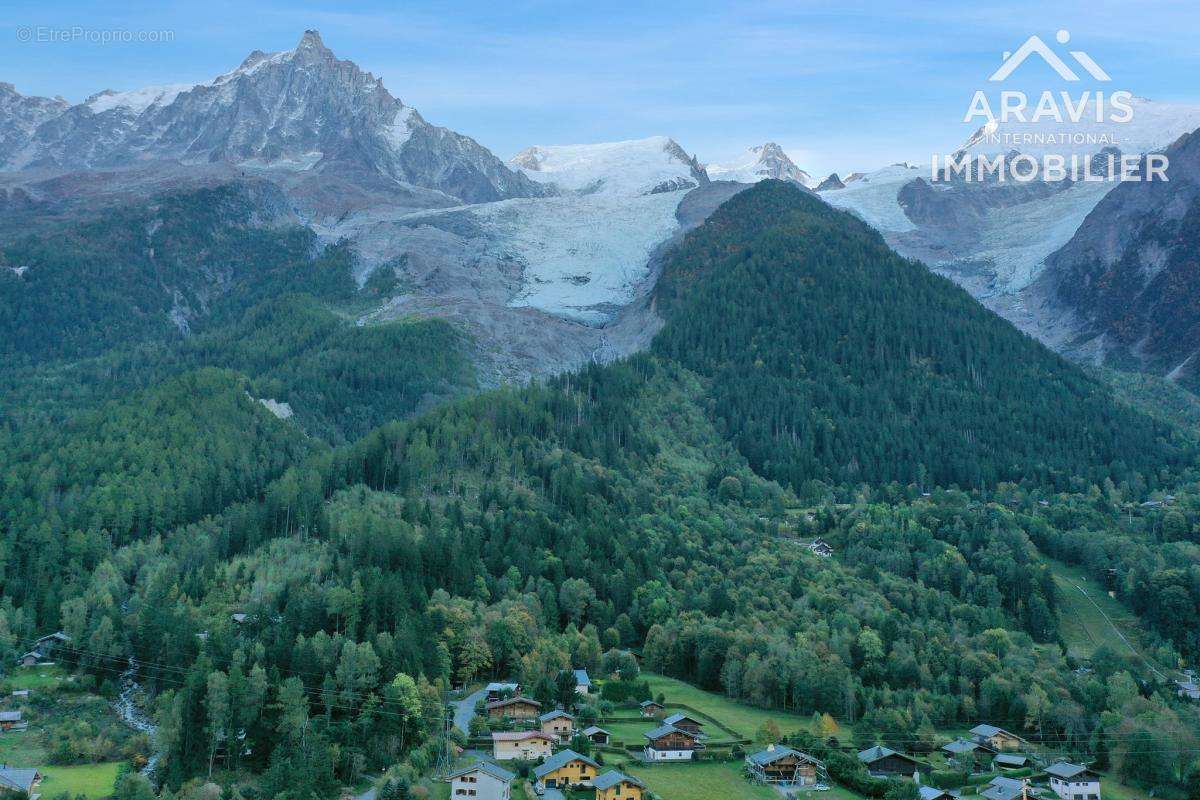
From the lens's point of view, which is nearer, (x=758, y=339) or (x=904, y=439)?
(x=904, y=439)

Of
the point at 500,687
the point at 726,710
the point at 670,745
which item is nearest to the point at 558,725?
the point at 670,745

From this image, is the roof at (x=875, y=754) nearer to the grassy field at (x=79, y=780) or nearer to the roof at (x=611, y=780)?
the roof at (x=611, y=780)

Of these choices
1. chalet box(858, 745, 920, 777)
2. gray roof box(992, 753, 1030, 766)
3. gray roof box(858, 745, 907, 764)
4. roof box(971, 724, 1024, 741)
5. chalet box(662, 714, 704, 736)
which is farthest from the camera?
roof box(971, 724, 1024, 741)

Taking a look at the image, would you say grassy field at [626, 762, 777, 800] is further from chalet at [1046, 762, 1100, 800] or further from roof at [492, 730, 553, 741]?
chalet at [1046, 762, 1100, 800]

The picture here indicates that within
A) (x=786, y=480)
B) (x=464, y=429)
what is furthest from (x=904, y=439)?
(x=464, y=429)

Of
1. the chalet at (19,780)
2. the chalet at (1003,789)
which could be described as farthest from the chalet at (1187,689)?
the chalet at (19,780)

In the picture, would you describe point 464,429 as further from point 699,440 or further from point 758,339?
point 758,339

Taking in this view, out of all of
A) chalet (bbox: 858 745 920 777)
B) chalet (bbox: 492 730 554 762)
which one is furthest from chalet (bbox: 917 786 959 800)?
chalet (bbox: 492 730 554 762)
